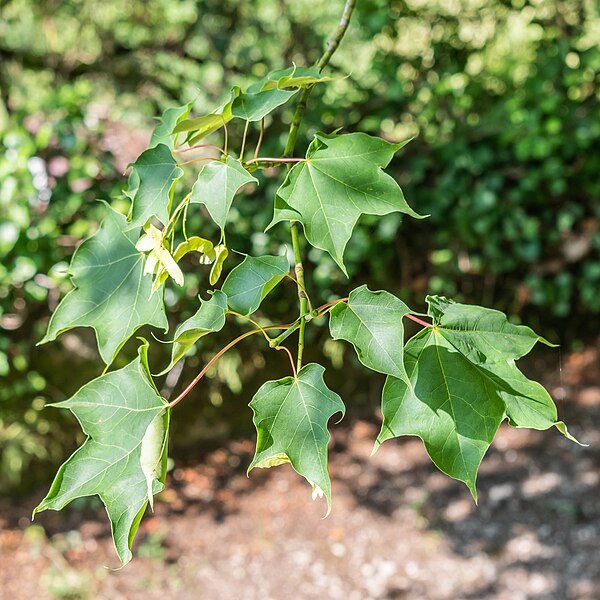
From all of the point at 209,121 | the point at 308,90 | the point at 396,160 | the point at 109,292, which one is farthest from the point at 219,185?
the point at 396,160

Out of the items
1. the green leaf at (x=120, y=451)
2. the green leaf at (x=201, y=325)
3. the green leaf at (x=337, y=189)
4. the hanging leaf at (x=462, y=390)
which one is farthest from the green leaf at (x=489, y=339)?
the green leaf at (x=120, y=451)

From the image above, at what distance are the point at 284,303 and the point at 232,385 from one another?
66 cm

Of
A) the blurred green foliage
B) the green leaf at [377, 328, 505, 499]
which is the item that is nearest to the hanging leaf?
the green leaf at [377, 328, 505, 499]

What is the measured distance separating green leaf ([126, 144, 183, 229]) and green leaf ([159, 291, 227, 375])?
0.14 meters

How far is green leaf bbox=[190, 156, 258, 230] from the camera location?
3.04 feet

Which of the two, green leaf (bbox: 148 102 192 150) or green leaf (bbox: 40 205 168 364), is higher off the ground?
green leaf (bbox: 148 102 192 150)

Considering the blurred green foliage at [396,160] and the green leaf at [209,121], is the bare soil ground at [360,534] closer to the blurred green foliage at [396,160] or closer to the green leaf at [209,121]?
the blurred green foliage at [396,160]

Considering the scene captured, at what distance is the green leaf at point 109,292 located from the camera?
108 cm

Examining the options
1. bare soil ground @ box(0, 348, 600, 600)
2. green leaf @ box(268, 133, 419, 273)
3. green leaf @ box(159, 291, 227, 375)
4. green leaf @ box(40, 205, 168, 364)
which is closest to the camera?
green leaf @ box(159, 291, 227, 375)

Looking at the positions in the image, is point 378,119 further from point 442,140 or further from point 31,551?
point 31,551

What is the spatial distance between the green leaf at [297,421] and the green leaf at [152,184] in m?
0.27

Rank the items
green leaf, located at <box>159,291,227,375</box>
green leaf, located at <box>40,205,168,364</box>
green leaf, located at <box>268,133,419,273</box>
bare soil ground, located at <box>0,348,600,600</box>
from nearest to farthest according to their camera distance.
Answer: green leaf, located at <box>159,291,227,375</box>, green leaf, located at <box>268,133,419,273</box>, green leaf, located at <box>40,205,168,364</box>, bare soil ground, located at <box>0,348,600,600</box>

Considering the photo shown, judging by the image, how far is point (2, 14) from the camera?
13.1 ft

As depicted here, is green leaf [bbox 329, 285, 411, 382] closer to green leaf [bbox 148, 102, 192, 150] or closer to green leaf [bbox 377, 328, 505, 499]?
green leaf [bbox 377, 328, 505, 499]
